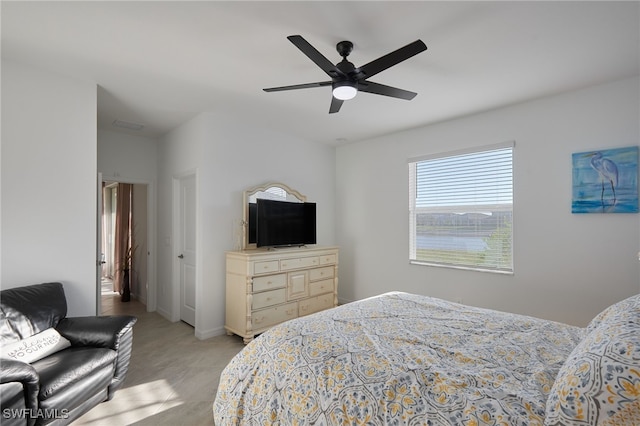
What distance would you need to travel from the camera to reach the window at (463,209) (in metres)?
3.52

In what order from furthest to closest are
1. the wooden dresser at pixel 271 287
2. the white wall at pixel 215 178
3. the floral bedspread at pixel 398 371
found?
the white wall at pixel 215 178, the wooden dresser at pixel 271 287, the floral bedspread at pixel 398 371

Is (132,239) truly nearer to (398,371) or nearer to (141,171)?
(141,171)

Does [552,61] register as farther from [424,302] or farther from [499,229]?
[424,302]

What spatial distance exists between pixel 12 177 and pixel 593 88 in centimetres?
512

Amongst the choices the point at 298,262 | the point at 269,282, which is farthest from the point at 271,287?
the point at 298,262

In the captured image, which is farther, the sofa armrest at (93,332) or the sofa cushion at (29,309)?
the sofa armrest at (93,332)

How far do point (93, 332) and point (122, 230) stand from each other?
13.4 ft

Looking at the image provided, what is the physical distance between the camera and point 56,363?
6.44ft

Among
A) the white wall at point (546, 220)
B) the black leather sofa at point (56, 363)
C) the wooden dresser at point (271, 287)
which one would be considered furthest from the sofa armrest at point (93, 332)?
the white wall at point (546, 220)

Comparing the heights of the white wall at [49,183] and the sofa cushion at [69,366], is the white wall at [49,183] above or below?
above

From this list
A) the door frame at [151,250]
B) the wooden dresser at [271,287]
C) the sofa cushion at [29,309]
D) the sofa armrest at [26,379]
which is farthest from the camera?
the door frame at [151,250]

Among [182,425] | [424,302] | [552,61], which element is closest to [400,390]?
[424,302]

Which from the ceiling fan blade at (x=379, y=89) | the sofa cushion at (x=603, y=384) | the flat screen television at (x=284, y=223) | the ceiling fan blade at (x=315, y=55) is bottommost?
the sofa cushion at (x=603, y=384)

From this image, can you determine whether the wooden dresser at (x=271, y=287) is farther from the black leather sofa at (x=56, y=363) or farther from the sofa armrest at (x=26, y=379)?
the sofa armrest at (x=26, y=379)
